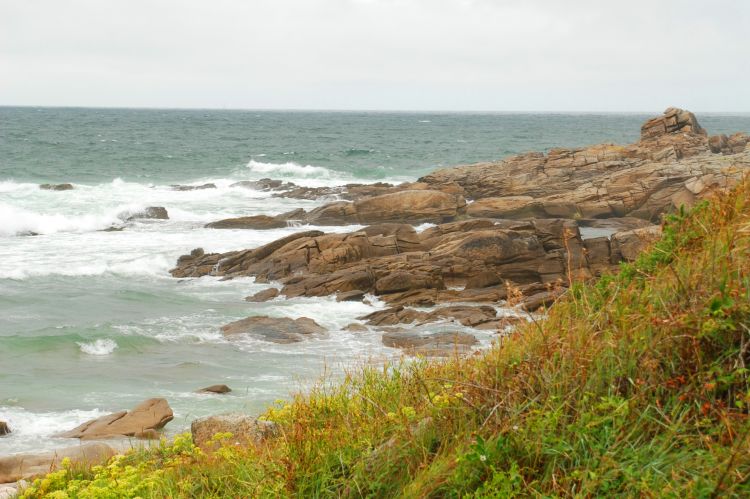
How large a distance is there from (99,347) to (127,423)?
5.74 m

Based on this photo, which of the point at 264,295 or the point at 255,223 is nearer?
the point at 264,295

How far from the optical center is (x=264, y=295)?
1955 centimetres

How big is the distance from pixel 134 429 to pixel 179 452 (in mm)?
4175

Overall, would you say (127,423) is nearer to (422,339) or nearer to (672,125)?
(422,339)

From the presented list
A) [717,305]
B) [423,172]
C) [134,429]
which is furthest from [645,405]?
[423,172]

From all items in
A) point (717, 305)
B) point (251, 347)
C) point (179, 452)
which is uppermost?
point (717, 305)

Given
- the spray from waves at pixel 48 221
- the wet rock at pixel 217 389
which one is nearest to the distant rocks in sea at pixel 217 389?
the wet rock at pixel 217 389

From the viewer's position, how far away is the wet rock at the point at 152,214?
32.0 m

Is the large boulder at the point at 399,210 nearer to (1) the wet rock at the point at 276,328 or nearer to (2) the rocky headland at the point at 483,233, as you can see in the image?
(2) the rocky headland at the point at 483,233

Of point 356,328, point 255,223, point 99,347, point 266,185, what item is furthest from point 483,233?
point 266,185

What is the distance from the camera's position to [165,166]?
54250 mm

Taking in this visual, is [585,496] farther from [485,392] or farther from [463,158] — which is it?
[463,158]

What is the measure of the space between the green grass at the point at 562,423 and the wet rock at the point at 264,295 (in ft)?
45.3

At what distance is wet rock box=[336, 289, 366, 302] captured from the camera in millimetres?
18859
